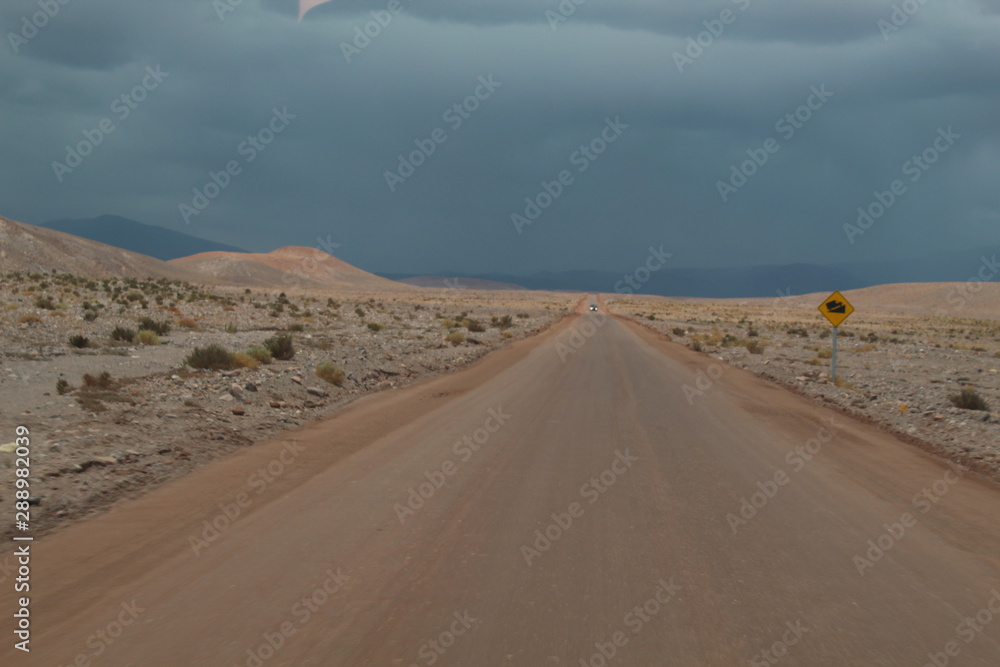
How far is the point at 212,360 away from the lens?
15.3m

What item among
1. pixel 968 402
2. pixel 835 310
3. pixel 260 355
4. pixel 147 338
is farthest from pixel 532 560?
pixel 147 338

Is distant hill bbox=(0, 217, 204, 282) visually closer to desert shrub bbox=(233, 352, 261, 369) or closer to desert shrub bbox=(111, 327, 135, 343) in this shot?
desert shrub bbox=(111, 327, 135, 343)

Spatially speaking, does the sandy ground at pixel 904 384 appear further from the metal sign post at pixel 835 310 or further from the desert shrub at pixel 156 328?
the desert shrub at pixel 156 328

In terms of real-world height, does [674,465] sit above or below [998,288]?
below

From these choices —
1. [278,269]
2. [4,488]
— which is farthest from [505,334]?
[278,269]

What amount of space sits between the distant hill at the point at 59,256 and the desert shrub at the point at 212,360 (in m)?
78.0

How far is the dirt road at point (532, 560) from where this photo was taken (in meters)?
3.98

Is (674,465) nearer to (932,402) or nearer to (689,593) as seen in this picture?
(689,593)

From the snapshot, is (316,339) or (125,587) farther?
(316,339)

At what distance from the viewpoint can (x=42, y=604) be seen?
4500 mm

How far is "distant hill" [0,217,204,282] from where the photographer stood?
270 feet

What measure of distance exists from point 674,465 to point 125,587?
6161mm

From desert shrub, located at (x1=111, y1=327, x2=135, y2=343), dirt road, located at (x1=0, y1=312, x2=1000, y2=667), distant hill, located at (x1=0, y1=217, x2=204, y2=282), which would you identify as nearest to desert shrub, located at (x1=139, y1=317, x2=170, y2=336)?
desert shrub, located at (x1=111, y1=327, x2=135, y2=343)

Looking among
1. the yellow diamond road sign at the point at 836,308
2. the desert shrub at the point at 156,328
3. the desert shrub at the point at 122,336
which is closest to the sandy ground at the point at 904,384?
the yellow diamond road sign at the point at 836,308
